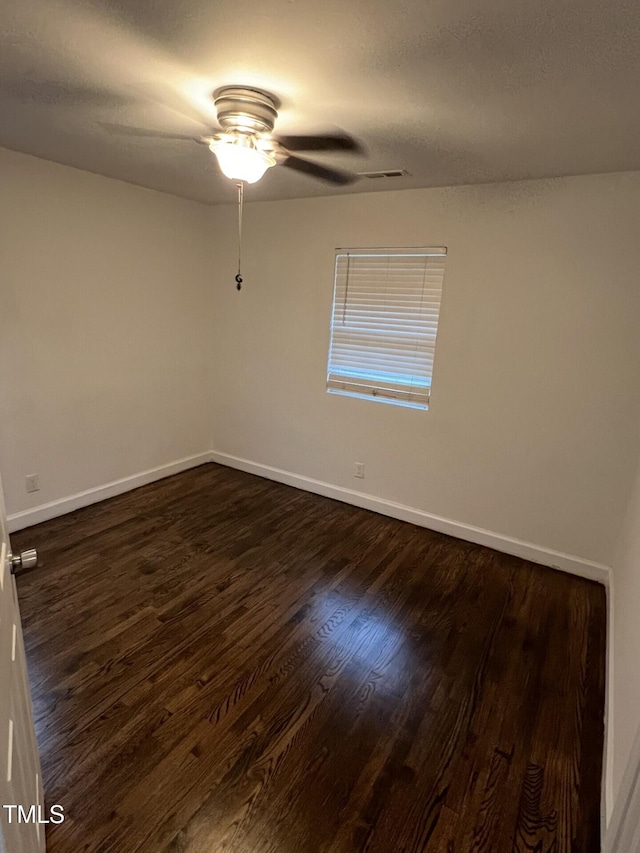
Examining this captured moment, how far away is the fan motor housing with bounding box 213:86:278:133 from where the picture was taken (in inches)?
61.4

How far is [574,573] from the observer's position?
2771mm

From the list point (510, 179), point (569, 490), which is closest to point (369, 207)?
point (510, 179)

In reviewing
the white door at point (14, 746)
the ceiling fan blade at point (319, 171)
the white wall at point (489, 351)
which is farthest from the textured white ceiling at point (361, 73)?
the white door at point (14, 746)

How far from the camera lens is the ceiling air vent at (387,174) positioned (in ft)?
8.06

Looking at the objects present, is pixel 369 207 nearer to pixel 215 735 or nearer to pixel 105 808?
pixel 215 735

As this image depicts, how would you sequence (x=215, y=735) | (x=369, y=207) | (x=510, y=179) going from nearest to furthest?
(x=215, y=735) → (x=510, y=179) → (x=369, y=207)

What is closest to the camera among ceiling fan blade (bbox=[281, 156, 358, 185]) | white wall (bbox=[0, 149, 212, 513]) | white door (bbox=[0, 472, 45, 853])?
white door (bbox=[0, 472, 45, 853])

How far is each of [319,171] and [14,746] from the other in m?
2.77

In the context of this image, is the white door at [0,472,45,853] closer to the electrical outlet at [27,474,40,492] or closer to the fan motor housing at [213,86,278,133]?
the fan motor housing at [213,86,278,133]

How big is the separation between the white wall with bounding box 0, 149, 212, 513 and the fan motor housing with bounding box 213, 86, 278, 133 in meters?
1.65

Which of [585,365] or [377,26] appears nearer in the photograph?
[377,26]

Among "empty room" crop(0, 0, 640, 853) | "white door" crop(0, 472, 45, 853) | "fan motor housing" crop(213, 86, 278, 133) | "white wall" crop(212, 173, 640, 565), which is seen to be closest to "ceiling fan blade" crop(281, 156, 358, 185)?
"empty room" crop(0, 0, 640, 853)

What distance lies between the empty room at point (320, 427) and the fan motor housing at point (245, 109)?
0.8 inches

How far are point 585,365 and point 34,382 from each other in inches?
132
